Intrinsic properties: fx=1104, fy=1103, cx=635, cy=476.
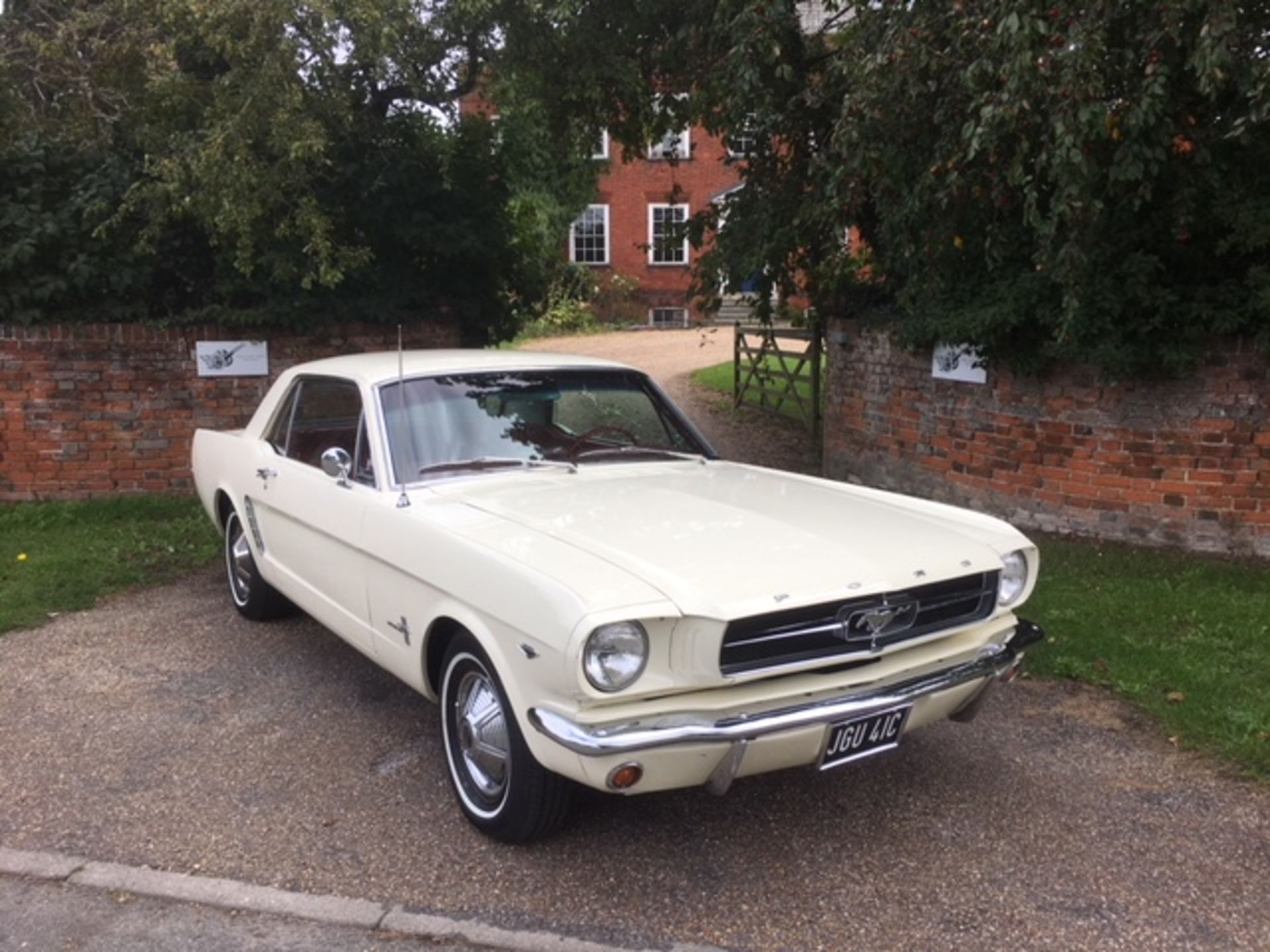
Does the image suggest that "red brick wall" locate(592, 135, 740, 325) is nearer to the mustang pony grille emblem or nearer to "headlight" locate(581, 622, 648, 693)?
the mustang pony grille emblem

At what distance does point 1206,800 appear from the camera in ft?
12.7

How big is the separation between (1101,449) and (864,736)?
4.50 metres

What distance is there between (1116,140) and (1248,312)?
168 cm

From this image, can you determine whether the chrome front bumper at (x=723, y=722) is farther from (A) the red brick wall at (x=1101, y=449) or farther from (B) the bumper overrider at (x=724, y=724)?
(A) the red brick wall at (x=1101, y=449)

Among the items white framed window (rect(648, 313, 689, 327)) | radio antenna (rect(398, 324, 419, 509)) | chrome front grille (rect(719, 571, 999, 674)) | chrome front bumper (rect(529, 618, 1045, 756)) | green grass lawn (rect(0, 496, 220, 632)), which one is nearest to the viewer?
chrome front bumper (rect(529, 618, 1045, 756))

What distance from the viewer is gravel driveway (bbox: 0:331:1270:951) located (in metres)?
3.19

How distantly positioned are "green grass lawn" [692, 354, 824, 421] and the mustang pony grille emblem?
32.2ft

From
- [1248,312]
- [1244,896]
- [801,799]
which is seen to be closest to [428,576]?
[801,799]

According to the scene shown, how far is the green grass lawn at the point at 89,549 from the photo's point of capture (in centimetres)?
652

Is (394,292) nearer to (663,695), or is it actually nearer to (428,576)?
(428,576)

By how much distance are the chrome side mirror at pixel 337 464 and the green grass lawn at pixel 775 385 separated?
9348 mm

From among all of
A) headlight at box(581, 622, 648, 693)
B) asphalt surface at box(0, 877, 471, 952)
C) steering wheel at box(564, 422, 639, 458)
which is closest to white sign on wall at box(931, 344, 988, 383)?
steering wheel at box(564, 422, 639, 458)

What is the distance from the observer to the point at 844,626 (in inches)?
130

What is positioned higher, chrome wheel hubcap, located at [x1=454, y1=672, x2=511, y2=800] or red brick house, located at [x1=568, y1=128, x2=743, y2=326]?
red brick house, located at [x1=568, y1=128, x2=743, y2=326]
